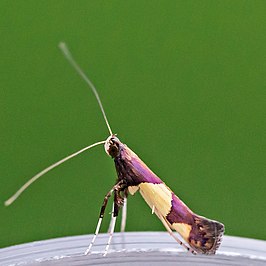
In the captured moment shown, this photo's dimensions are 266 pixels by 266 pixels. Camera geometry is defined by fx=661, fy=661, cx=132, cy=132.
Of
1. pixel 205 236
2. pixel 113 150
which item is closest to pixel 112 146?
pixel 113 150

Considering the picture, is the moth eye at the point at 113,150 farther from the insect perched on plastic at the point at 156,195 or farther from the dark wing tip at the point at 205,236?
the dark wing tip at the point at 205,236

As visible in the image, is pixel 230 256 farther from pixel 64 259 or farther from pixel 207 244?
pixel 64 259

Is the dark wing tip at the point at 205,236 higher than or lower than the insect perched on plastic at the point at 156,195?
lower

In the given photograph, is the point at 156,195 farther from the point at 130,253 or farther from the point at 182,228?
the point at 130,253

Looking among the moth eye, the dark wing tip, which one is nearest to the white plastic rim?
the dark wing tip

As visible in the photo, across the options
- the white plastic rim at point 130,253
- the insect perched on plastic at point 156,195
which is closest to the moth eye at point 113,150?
the insect perched on plastic at point 156,195
